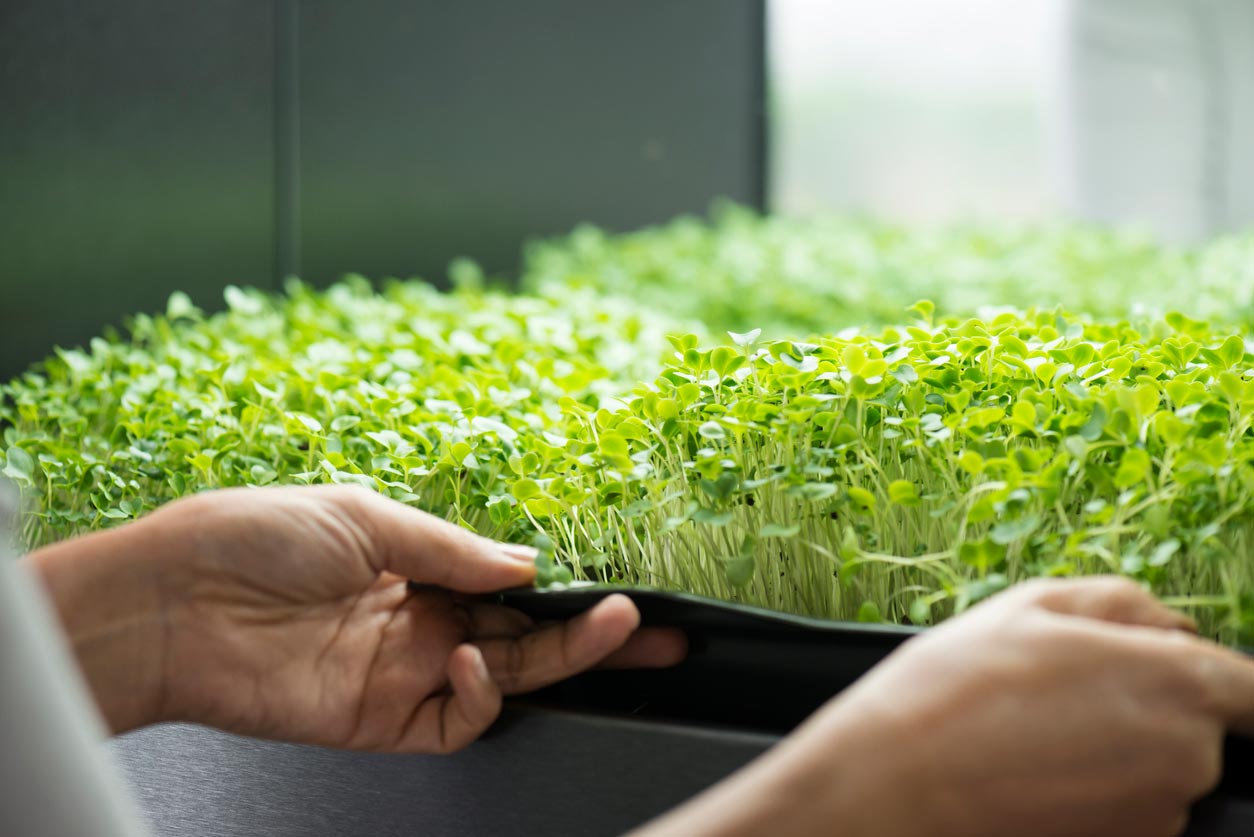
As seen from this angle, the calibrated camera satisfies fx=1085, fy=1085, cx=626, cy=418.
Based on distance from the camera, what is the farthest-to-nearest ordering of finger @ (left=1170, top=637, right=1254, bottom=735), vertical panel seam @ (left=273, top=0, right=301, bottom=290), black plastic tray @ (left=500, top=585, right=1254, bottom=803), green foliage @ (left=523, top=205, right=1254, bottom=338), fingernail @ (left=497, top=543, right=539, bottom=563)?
green foliage @ (left=523, top=205, right=1254, bottom=338) < vertical panel seam @ (left=273, top=0, right=301, bottom=290) < fingernail @ (left=497, top=543, right=539, bottom=563) < black plastic tray @ (left=500, top=585, right=1254, bottom=803) < finger @ (left=1170, top=637, right=1254, bottom=735)

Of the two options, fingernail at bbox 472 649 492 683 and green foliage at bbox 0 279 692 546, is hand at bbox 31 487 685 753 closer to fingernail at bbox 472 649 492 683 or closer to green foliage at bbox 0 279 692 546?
fingernail at bbox 472 649 492 683

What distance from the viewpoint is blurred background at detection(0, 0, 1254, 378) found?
2115 mm

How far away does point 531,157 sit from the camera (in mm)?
3697

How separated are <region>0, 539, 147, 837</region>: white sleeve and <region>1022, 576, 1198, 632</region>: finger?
526 millimetres

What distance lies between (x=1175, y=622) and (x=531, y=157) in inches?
128

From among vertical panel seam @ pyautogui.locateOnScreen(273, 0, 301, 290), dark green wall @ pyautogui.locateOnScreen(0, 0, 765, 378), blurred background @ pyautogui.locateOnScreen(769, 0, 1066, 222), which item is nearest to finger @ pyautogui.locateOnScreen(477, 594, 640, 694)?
dark green wall @ pyautogui.locateOnScreen(0, 0, 765, 378)

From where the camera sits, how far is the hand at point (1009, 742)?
579 mm

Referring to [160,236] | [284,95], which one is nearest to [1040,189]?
[284,95]

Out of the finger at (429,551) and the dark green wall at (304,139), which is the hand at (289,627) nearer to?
the finger at (429,551)

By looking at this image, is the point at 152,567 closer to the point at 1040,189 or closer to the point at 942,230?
the point at 942,230

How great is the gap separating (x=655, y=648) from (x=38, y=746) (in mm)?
426

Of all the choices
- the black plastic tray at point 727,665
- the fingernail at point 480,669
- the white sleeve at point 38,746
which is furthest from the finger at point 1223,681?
the white sleeve at point 38,746

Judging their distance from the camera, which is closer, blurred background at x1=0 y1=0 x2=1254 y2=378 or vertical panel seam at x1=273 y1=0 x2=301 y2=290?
blurred background at x1=0 y1=0 x2=1254 y2=378

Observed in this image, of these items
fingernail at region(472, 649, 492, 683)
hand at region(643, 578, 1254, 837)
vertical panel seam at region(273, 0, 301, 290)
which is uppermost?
vertical panel seam at region(273, 0, 301, 290)
